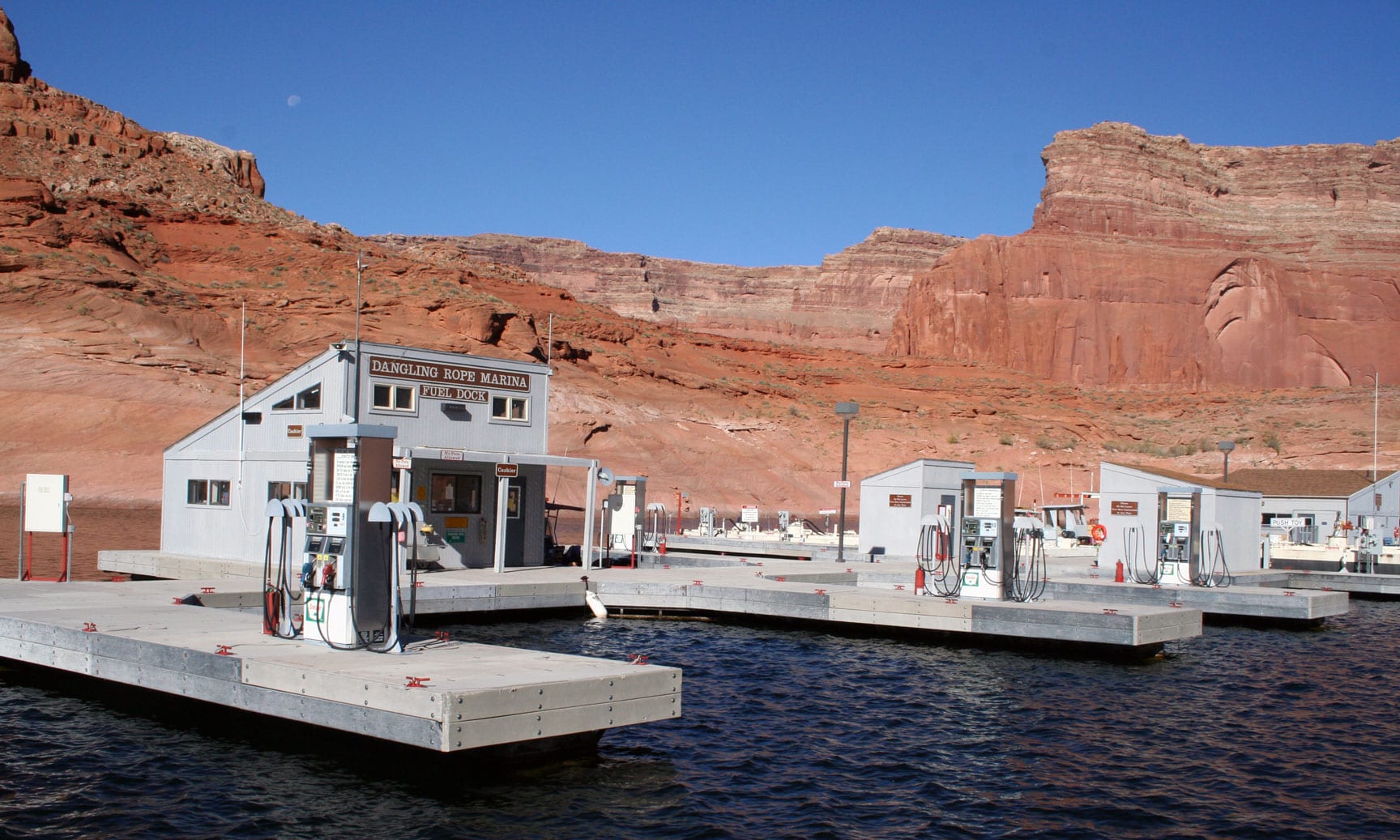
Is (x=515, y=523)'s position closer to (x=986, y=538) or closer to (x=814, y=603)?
(x=814, y=603)

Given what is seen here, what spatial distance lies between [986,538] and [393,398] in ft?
39.5

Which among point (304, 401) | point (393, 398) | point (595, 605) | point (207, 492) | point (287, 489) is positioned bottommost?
point (595, 605)

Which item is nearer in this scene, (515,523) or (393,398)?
(393,398)

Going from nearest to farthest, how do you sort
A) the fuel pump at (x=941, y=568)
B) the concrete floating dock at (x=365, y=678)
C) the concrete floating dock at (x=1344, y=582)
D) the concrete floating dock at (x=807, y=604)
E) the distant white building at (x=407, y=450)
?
the concrete floating dock at (x=365, y=678) < the concrete floating dock at (x=807, y=604) < the fuel pump at (x=941, y=568) < the distant white building at (x=407, y=450) < the concrete floating dock at (x=1344, y=582)

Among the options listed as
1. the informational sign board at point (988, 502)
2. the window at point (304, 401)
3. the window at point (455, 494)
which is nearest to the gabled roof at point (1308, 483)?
the informational sign board at point (988, 502)

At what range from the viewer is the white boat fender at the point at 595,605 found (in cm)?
2370

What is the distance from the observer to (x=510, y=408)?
27219mm

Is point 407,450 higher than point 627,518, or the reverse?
point 407,450

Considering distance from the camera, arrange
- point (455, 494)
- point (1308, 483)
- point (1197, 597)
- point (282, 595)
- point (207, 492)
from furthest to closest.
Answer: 1. point (1308, 483)
2. point (207, 492)
3. point (455, 494)
4. point (1197, 597)
5. point (282, 595)

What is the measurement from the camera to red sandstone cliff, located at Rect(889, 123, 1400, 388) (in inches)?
5074

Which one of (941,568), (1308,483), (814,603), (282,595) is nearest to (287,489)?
(814,603)

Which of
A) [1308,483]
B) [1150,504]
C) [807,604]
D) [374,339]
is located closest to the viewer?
[807,604]

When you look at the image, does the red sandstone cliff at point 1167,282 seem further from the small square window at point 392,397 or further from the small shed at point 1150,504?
the small square window at point 392,397

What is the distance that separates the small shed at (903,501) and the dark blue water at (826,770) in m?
12.9
